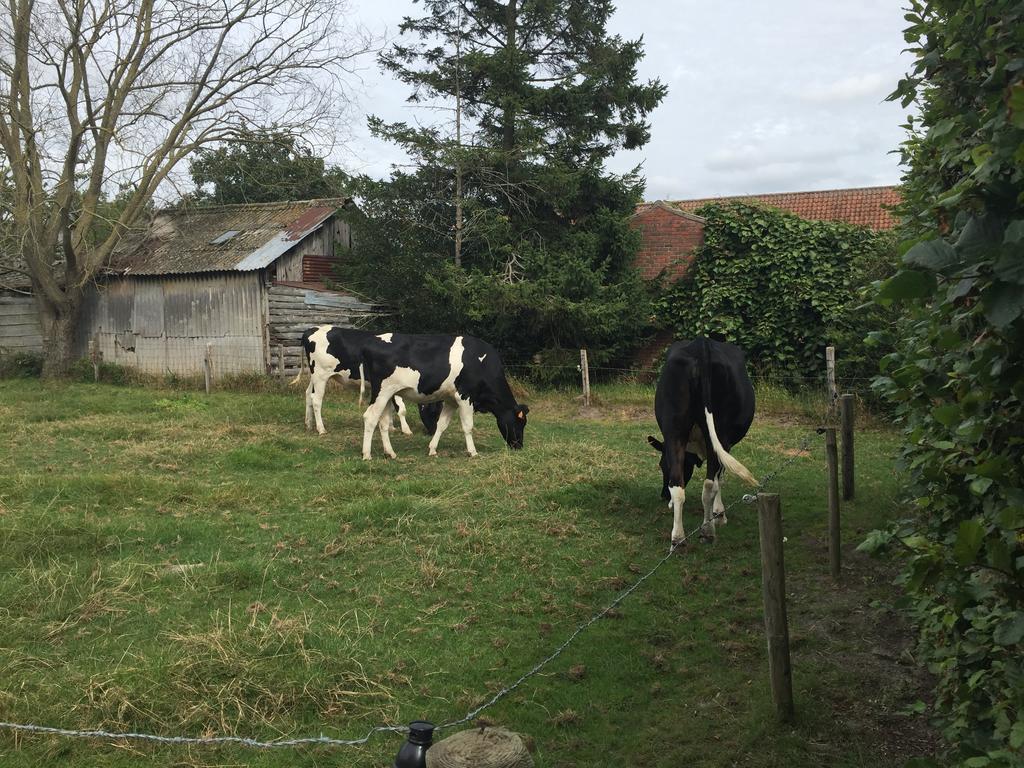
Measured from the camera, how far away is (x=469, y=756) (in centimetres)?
284

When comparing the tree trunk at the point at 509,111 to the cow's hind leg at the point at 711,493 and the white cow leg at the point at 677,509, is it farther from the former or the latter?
the white cow leg at the point at 677,509

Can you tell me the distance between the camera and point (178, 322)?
2272 cm

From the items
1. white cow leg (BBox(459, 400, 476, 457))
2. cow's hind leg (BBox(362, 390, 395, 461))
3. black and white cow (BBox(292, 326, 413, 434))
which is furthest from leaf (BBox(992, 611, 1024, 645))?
black and white cow (BBox(292, 326, 413, 434))

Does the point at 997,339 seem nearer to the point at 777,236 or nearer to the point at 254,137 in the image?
the point at 777,236

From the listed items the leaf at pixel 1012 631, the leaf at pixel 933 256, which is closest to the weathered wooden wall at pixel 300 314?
the leaf at pixel 1012 631

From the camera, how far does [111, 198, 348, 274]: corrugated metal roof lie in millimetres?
21859

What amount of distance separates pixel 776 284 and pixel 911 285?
1827 centimetres

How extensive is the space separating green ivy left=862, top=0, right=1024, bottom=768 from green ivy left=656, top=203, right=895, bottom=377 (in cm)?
1417

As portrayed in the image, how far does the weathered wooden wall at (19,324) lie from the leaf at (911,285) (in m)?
26.7

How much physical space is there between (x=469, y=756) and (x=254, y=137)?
71.7ft

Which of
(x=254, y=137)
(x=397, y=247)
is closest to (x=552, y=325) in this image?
(x=397, y=247)

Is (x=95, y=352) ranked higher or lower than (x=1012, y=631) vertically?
higher

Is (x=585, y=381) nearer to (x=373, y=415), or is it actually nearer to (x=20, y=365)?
(x=373, y=415)

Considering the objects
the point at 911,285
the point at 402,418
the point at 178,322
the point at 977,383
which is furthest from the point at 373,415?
the point at 178,322
